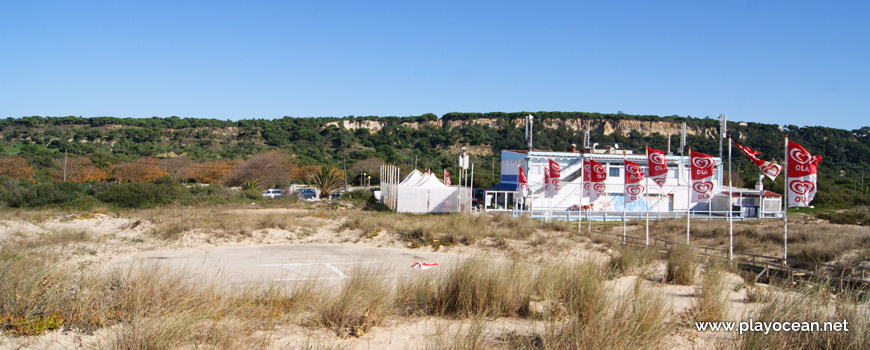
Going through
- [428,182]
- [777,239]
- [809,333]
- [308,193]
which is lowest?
[777,239]

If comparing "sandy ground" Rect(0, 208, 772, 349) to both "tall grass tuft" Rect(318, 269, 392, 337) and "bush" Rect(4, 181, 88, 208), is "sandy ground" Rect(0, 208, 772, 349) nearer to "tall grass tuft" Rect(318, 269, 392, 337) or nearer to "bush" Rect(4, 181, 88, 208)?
"tall grass tuft" Rect(318, 269, 392, 337)

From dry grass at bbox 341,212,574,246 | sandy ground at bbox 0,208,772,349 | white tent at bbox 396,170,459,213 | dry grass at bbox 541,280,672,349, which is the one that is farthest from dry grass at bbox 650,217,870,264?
dry grass at bbox 541,280,672,349

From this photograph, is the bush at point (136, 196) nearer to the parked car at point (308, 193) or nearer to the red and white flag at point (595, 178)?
the parked car at point (308, 193)

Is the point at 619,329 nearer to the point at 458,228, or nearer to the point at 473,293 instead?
the point at 473,293

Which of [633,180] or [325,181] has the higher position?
[633,180]

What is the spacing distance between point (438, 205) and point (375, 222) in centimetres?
1087

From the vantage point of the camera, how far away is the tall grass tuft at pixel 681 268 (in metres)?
11.3

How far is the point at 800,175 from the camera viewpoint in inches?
529

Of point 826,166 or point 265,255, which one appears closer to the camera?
point 265,255

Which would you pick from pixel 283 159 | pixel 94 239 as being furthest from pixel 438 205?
pixel 283 159

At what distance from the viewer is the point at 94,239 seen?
19531 mm

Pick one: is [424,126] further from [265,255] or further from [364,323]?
[364,323]

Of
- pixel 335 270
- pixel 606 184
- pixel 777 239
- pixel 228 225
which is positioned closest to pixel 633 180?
pixel 777 239

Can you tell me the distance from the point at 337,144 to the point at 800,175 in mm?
87585
